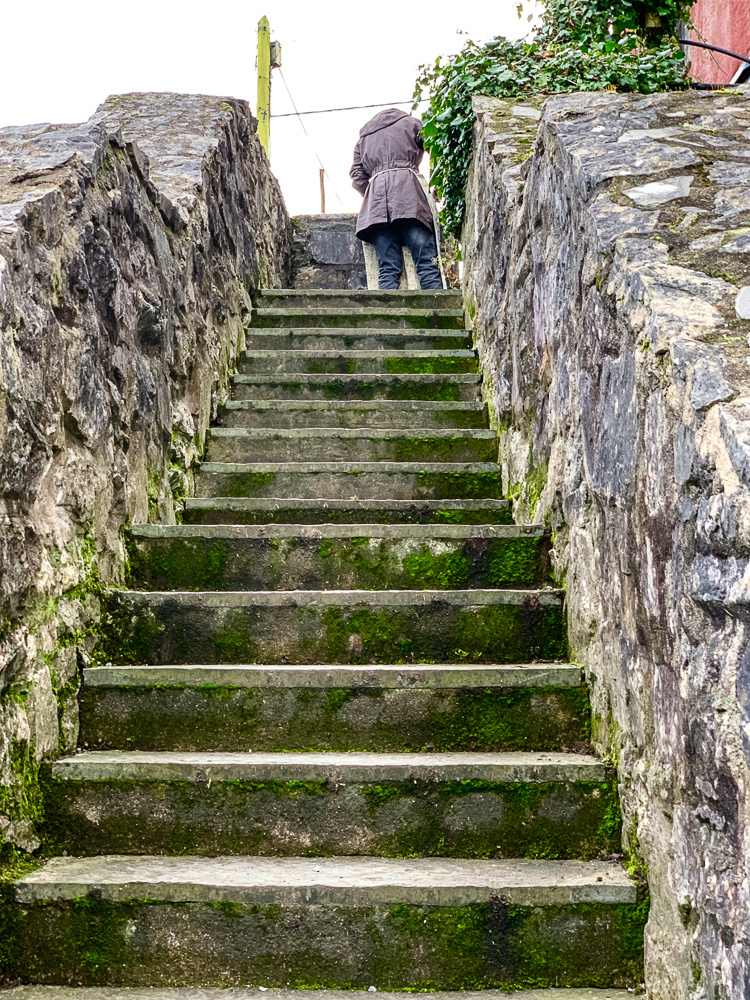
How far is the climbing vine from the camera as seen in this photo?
184 inches

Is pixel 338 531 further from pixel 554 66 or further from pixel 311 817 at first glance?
pixel 554 66

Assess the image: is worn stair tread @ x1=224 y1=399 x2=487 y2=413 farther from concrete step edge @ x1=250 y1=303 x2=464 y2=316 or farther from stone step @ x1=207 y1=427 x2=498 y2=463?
concrete step edge @ x1=250 y1=303 x2=464 y2=316

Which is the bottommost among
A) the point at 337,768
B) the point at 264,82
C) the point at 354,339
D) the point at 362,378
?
the point at 337,768

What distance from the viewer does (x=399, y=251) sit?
266 inches

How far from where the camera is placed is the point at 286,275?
7.55 meters

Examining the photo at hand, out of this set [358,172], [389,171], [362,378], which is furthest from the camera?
[358,172]

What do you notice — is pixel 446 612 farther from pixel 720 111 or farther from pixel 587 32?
pixel 587 32

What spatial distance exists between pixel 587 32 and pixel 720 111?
11.4 ft

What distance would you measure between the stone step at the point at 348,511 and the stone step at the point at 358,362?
1.27 metres

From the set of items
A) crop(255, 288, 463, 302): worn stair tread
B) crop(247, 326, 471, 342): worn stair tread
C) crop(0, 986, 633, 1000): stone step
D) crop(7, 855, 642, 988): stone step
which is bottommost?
crop(0, 986, 633, 1000): stone step

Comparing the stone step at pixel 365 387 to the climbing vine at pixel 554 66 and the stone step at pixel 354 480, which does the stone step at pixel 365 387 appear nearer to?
the stone step at pixel 354 480

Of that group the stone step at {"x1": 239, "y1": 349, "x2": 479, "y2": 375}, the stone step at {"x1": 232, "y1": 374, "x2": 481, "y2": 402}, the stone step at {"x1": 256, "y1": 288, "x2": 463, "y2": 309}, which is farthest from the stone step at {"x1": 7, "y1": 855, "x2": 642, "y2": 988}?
the stone step at {"x1": 256, "y1": 288, "x2": 463, "y2": 309}

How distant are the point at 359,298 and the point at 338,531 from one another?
9.36ft

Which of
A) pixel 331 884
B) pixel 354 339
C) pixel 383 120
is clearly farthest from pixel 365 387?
pixel 383 120
